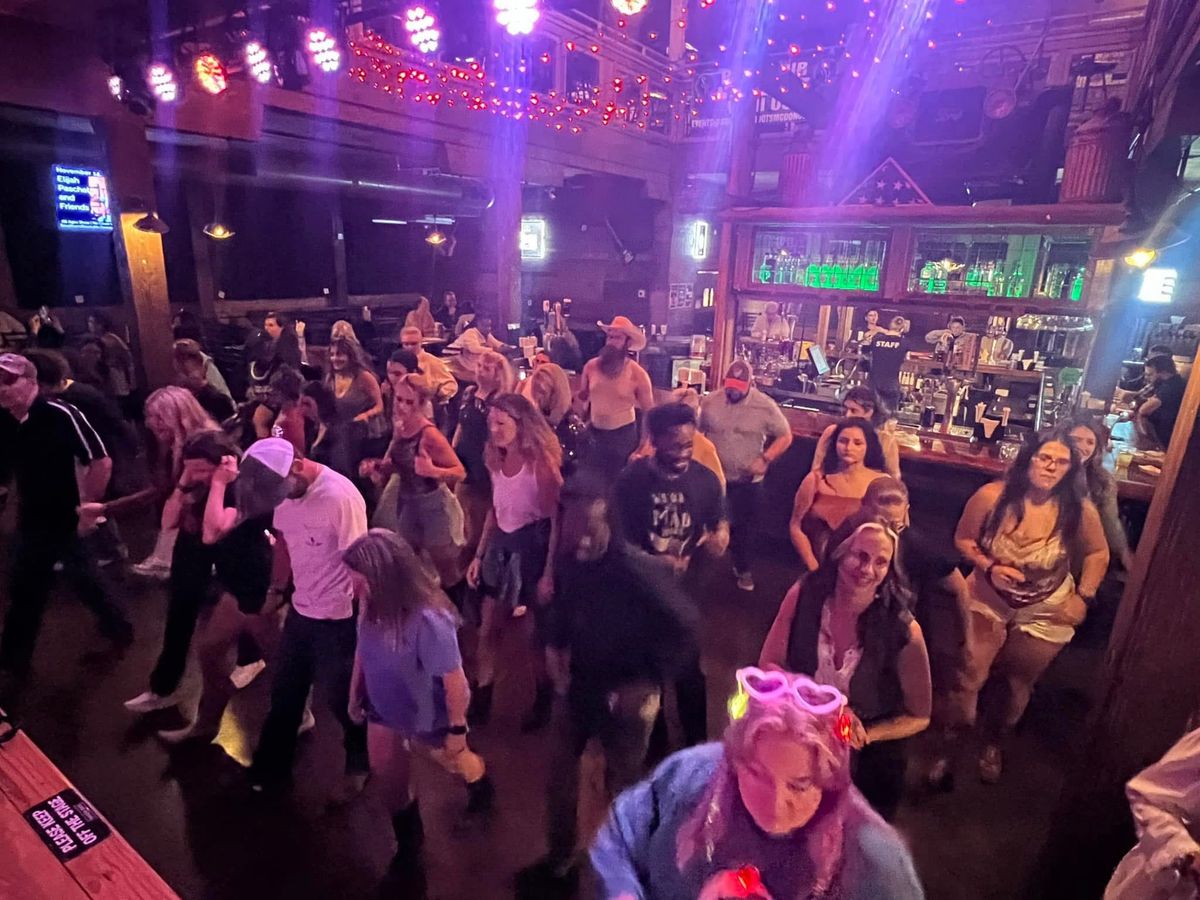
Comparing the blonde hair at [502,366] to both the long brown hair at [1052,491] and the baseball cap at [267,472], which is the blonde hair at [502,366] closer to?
the baseball cap at [267,472]

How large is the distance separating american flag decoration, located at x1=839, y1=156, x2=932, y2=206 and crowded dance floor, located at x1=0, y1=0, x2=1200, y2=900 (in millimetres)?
23

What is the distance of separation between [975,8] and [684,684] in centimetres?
822

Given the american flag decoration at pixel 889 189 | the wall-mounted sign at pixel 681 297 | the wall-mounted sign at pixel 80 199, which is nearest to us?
the american flag decoration at pixel 889 189

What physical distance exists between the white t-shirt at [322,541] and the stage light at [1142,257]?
16.8 ft

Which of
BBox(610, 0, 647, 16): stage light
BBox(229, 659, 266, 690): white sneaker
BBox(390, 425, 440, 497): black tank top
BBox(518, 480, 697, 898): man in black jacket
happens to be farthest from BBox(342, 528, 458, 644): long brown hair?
BBox(610, 0, 647, 16): stage light

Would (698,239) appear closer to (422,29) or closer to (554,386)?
(422,29)

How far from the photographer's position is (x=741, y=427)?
393 cm

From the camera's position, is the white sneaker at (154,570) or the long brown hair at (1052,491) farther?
the white sneaker at (154,570)

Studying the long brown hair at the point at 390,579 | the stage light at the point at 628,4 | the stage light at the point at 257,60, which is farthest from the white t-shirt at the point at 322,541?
the stage light at the point at 628,4

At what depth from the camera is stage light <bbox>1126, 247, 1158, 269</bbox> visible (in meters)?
4.73

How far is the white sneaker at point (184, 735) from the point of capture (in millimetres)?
3059

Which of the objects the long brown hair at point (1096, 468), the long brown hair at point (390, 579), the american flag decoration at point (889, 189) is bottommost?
the long brown hair at point (390, 579)

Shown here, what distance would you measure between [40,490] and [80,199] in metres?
3.38

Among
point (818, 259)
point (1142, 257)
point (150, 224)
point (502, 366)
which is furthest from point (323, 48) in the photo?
point (1142, 257)
